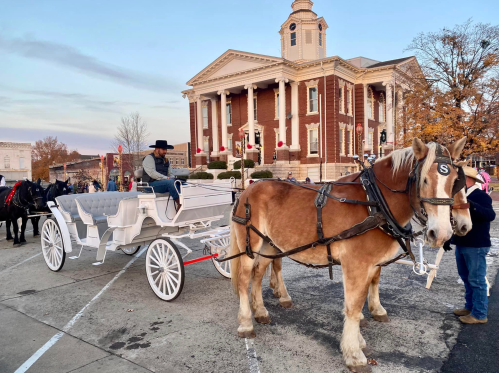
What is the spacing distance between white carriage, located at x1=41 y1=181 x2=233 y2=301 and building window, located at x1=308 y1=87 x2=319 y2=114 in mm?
29197

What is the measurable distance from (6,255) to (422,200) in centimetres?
1008

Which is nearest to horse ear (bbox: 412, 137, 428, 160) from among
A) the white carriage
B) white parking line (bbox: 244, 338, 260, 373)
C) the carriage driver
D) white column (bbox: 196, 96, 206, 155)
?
white parking line (bbox: 244, 338, 260, 373)

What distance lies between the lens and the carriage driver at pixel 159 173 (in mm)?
5996

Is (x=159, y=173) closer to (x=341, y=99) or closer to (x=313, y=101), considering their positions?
(x=313, y=101)

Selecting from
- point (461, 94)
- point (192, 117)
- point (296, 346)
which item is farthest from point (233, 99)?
point (296, 346)

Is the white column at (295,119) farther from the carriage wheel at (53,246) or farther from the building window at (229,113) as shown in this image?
the carriage wheel at (53,246)

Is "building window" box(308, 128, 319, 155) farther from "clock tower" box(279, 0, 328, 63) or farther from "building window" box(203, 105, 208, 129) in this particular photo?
"building window" box(203, 105, 208, 129)

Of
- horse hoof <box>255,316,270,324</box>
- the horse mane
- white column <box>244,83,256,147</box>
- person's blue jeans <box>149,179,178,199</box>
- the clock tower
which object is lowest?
horse hoof <box>255,316,270,324</box>

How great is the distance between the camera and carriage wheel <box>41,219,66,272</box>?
7051 mm

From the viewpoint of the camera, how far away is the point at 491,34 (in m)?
21.0

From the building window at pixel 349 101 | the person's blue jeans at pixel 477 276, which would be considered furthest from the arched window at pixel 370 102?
the person's blue jeans at pixel 477 276

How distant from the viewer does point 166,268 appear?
5.39 meters

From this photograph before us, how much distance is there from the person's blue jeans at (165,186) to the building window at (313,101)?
29853mm

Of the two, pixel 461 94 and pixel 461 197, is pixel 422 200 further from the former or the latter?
pixel 461 94
